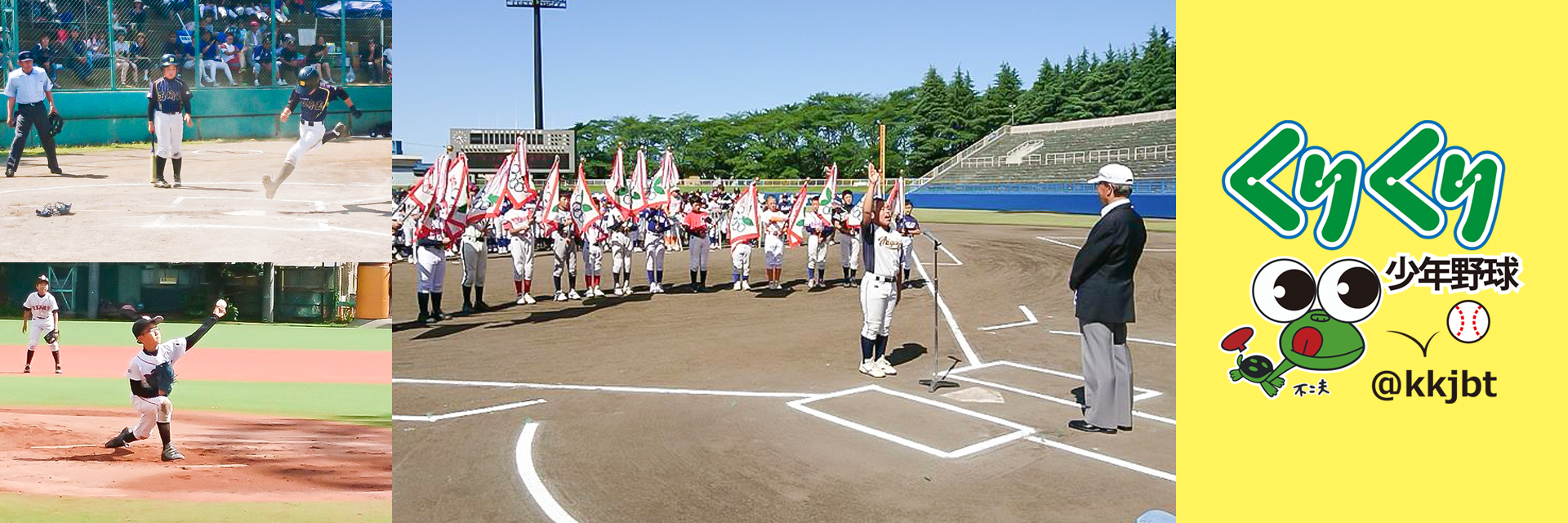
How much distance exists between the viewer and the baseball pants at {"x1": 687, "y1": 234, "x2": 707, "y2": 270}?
19047 millimetres

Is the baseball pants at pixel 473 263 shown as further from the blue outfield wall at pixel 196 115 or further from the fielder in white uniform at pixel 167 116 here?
the fielder in white uniform at pixel 167 116

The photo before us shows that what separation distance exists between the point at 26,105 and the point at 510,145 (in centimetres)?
5338

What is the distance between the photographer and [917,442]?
7.08 meters

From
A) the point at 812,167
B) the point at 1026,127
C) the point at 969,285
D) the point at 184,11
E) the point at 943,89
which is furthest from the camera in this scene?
the point at 812,167

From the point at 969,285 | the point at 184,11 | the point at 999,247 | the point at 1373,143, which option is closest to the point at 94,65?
the point at 184,11

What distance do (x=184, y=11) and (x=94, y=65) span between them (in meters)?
1.00

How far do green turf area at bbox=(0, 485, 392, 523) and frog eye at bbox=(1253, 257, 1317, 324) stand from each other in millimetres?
5890

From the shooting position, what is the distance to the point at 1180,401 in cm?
528

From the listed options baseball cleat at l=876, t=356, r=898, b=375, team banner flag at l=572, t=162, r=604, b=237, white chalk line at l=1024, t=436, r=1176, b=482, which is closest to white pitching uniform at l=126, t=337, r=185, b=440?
baseball cleat at l=876, t=356, r=898, b=375

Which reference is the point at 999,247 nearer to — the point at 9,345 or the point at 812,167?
the point at 9,345

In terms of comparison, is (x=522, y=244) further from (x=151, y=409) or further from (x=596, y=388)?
(x=596, y=388)

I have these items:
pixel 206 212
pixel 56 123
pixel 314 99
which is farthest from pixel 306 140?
pixel 56 123

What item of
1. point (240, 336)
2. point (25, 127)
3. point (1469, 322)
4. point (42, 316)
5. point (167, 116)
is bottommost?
point (240, 336)

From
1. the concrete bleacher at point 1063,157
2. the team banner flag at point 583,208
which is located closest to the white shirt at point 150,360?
the team banner flag at point 583,208
